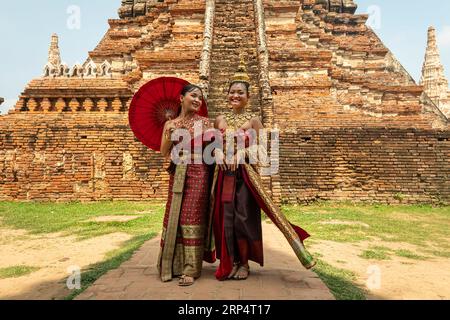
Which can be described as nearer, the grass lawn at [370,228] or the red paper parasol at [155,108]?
the red paper parasol at [155,108]

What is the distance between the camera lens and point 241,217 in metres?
3.17

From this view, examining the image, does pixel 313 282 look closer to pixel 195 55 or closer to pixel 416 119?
pixel 416 119

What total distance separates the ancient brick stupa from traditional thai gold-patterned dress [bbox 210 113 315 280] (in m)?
4.78

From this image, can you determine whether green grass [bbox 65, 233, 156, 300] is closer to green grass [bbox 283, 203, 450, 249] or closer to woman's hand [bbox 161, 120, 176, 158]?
woman's hand [bbox 161, 120, 176, 158]

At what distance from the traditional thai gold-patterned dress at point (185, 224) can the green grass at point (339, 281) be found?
3.92 ft

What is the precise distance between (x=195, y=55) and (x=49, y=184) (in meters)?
5.86

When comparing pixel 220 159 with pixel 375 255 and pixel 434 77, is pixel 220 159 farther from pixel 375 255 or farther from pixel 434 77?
pixel 434 77

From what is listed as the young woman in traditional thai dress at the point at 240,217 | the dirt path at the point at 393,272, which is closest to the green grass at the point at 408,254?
the dirt path at the point at 393,272

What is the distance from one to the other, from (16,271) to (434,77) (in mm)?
22798

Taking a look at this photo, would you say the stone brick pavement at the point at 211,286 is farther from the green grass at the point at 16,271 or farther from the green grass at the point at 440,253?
the green grass at the point at 440,253

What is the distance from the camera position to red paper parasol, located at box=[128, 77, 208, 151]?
342cm

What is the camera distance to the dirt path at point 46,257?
331 cm

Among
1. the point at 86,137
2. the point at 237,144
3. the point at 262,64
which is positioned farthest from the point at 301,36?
the point at 237,144

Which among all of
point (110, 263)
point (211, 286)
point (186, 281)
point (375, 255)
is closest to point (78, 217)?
point (110, 263)
